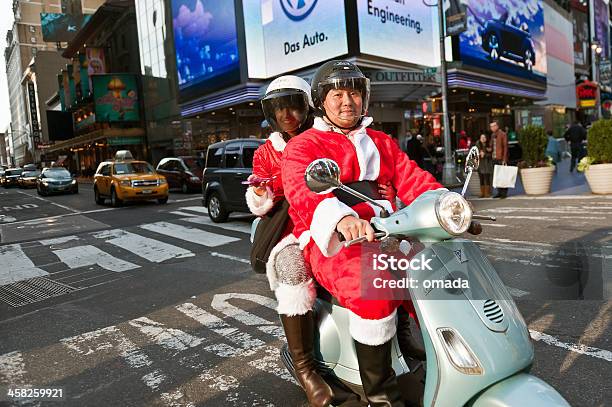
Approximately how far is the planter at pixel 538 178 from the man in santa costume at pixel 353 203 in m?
11.1

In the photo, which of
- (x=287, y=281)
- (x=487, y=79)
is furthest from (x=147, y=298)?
(x=487, y=79)

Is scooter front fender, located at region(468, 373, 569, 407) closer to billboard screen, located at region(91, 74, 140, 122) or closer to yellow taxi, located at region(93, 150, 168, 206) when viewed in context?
yellow taxi, located at region(93, 150, 168, 206)

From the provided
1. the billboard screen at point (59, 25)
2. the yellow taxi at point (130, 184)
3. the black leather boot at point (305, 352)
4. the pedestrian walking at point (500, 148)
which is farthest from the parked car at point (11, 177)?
the billboard screen at point (59, 25)

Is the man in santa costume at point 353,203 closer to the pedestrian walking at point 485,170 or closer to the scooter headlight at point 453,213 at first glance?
the scooter headlight at point 453,213

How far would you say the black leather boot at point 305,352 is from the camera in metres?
2.56

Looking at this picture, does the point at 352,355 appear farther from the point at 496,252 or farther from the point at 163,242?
the point at 163,242

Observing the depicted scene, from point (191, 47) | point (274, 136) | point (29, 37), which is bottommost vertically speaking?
point (274, 136)

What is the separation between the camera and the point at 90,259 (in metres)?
7.93

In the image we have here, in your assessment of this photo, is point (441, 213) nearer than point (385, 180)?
Yes

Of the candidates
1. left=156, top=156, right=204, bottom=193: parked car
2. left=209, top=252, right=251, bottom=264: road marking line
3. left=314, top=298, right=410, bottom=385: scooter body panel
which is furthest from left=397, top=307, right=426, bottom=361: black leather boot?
left=156, top=156, right=204, bottom=193: parked car

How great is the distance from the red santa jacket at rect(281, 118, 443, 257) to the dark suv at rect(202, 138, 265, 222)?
313 inches

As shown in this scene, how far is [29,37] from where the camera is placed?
125 meters

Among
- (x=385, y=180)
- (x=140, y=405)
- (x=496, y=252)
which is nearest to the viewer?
(x=385, y=180)

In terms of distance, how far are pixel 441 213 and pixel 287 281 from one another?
1.04m
